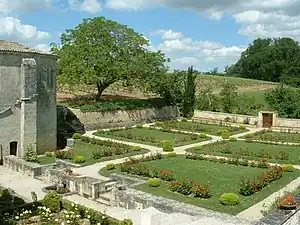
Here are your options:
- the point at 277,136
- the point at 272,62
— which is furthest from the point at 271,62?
the point at 277,136

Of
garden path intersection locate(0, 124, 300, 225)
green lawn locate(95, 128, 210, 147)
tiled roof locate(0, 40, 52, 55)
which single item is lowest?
garden path intersection locate(0, 124, 300, 225)

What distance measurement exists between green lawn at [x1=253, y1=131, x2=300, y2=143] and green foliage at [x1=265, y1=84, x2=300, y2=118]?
688 cm

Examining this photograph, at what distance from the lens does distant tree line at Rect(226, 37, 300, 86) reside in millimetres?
104688

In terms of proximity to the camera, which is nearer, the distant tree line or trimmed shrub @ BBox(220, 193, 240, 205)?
trimmed shrub @ BBox(220, 193, 240, 205)

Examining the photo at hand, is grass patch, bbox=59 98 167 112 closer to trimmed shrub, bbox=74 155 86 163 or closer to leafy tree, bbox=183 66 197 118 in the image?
leafy tree, bbox=183 66 197 118

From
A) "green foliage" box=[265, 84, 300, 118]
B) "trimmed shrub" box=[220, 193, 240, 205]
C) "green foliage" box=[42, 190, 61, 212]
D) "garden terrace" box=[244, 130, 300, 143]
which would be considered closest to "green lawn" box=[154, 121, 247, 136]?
"garden terrace" box=[244, 130, 300, 143]

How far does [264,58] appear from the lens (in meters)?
110

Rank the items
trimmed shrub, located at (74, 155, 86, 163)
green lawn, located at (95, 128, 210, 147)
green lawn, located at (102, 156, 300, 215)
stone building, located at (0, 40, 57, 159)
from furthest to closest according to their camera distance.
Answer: green lawn, located at (95, 128, 210, 147)
stone building, located at (0, 40, 57, 159)
trimmed shrub, located at (74, 155, 86, 163)
green lawn, located at (102, 156, 300, 215)

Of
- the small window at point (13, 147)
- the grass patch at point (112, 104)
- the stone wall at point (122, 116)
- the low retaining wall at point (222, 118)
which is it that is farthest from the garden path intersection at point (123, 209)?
the low retaining wall at point (222, 118)

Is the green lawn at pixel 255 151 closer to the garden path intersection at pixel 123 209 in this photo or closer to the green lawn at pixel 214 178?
the garden path intersection at pixel 123 209

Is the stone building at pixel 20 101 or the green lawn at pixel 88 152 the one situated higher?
the stone building at pixel 20 101

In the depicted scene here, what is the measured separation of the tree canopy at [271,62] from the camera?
104750mm

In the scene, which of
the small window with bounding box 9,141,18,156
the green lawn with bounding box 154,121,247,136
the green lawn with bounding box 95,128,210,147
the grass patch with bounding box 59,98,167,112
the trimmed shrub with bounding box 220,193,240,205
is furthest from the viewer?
the grass patch with bounding box 59,98,167,112

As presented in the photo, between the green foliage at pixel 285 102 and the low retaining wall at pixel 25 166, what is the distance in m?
29.4
